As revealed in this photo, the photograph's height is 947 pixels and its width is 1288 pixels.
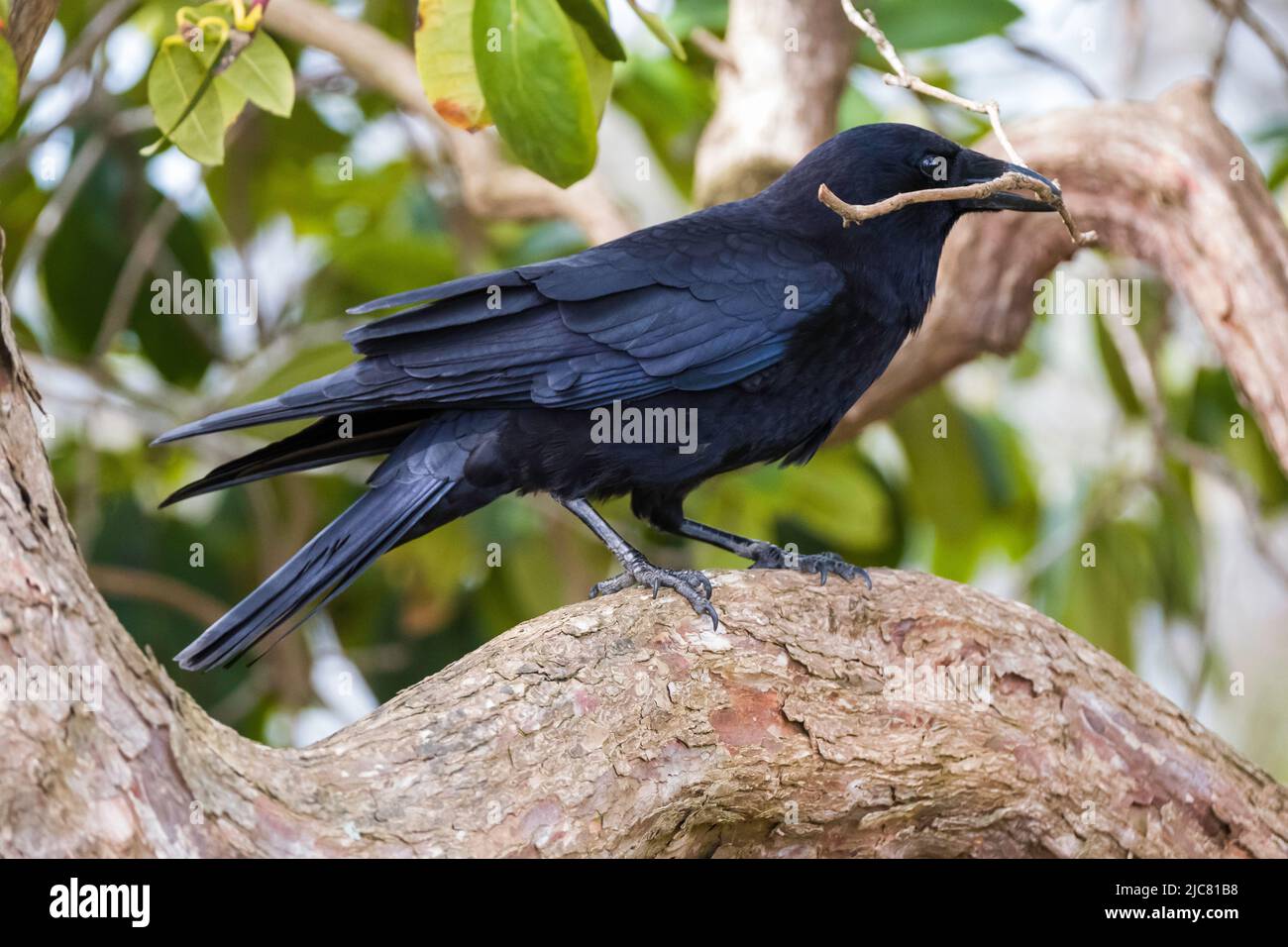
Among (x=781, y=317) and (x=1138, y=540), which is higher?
(x=781, y=317)

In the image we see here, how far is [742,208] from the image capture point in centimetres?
324

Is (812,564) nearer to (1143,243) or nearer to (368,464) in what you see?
(1143,243)

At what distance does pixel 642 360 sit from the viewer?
2.95m

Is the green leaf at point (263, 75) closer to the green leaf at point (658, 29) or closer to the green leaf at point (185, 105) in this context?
the green leaf at point (185, 105)

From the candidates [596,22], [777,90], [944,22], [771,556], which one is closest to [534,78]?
[596,22]

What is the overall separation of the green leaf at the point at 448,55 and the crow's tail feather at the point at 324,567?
78 cm

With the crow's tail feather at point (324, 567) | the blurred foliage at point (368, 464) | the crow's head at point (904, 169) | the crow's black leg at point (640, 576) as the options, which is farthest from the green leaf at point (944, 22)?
the crow's tail feather at point (324, 567)

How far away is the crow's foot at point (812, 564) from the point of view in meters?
2.81

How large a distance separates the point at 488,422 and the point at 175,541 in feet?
8.13

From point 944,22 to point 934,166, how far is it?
0.86m
